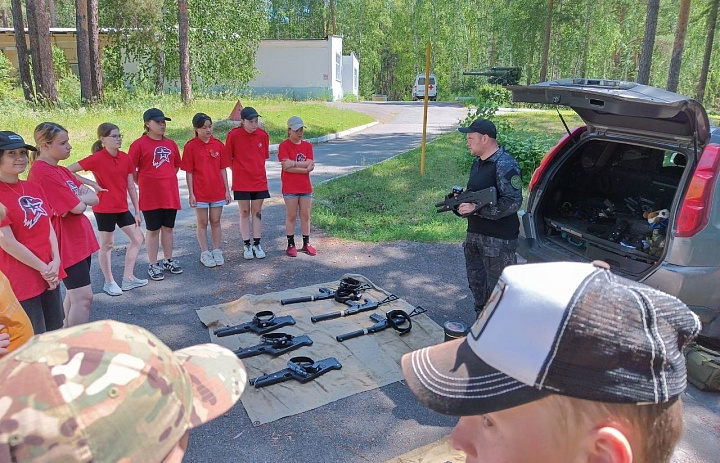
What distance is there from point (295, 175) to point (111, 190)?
6.78 ft

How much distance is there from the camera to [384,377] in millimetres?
3715

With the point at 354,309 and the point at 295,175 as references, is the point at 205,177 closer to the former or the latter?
the point at 295,175

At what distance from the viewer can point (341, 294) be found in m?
4.98

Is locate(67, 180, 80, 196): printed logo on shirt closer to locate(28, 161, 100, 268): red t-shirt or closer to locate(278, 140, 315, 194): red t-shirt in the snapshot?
locate(28, 161, 100, 268): red t-shirt

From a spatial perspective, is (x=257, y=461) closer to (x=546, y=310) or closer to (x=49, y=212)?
(x=49, y=212)

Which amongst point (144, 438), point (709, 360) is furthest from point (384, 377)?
point (144, 438)

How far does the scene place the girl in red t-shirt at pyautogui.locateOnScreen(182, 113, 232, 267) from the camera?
19.1 ft

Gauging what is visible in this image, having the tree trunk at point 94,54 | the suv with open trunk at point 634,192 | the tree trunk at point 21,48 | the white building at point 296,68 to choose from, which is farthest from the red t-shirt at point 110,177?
the white building at point 296,68

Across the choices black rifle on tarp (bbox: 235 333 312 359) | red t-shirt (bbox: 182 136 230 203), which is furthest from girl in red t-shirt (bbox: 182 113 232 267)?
black rifle on tarp (bbox: 235 333 312 359)

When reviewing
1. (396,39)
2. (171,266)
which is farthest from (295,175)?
(396,39)

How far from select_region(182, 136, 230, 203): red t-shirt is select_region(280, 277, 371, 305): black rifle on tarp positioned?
1781 mm

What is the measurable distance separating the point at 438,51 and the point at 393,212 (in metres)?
50.5

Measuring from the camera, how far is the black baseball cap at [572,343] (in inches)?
34.8

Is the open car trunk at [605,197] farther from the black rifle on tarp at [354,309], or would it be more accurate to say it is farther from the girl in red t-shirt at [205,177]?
the girl in red t-shirt at [205,177]
